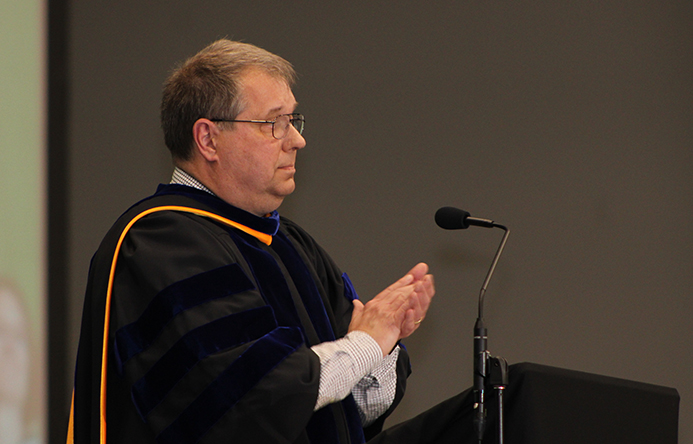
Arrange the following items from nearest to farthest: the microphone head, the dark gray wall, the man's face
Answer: the man's face < the microphone head < the dark gray wall

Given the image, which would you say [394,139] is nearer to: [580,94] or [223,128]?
[580,94]

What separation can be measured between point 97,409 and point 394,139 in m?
2.34

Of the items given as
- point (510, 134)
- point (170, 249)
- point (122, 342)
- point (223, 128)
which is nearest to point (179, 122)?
point (223, 128)

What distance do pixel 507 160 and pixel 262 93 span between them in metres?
2.16

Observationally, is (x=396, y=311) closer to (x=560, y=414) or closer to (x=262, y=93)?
(x=560, y=414)

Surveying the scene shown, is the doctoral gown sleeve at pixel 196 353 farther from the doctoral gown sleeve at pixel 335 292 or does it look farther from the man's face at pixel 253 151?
the doctoral gown sleeve at pixel 335 292

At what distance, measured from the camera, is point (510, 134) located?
3902 millimetres

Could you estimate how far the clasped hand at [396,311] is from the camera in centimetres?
185

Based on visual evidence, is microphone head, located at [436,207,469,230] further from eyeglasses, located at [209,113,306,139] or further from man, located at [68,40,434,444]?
eyeglasses, located at [209,113,306,139]

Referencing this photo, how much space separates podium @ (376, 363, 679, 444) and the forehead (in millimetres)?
930

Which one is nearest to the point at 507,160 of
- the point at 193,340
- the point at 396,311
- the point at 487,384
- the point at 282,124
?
the point at 282,124

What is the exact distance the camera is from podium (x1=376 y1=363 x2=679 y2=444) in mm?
1629

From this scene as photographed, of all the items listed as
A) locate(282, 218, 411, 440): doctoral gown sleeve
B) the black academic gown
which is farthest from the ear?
locate(282, 218, 411, 440): doctoral gown sleeve

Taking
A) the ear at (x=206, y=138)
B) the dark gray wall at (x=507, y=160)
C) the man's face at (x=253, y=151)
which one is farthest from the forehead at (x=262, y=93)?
the dark gray wall at (x=507, y=160)
